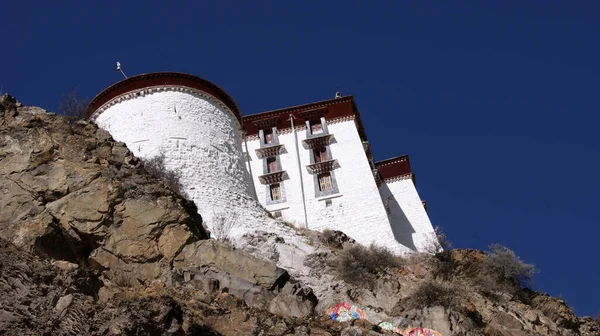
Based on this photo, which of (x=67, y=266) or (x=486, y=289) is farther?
(x=486, y=289)

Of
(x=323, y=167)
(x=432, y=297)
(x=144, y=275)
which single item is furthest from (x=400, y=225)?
(x=144, y=275)

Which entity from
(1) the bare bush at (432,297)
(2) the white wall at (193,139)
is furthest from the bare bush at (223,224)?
(1) the bare bush at (432,297)

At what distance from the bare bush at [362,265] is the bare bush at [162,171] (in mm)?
4619

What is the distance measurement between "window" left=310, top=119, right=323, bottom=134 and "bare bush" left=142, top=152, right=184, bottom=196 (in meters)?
8.79

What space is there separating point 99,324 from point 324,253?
9958 millimetres

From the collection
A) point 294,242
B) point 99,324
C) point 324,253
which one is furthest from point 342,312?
point 99,324

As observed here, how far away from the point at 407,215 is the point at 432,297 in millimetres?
13866

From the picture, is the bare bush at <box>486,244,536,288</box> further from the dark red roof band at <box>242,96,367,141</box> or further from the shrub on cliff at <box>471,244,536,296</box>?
the dark red roof band at <box>242,96,367,141</box>

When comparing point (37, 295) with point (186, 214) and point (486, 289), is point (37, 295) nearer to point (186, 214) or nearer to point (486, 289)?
point (186, 214)

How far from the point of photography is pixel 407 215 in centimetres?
2788

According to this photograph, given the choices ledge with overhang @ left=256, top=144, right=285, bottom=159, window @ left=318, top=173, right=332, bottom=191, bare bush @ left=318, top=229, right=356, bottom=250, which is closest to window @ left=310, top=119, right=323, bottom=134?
ledge with overhang @ left=256, top=144, right=285, bottom=159

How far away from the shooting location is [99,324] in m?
7.88

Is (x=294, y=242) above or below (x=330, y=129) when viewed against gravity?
below

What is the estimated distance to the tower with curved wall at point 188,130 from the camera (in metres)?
20.7
